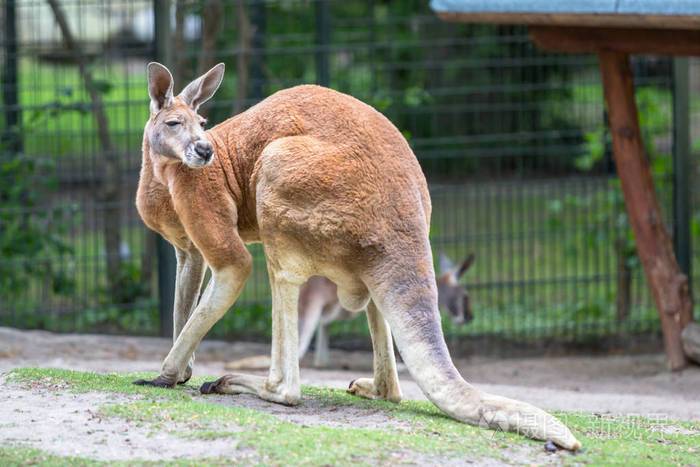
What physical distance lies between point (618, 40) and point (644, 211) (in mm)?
1212

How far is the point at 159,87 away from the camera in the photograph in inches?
177

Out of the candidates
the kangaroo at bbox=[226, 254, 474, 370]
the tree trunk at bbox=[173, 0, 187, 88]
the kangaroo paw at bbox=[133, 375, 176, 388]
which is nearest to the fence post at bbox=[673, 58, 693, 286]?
the kangaroo at bbox=[226, 254, 474, 370]

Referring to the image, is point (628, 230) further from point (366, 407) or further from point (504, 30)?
point (366, 407)

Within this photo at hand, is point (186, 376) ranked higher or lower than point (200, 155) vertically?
lower

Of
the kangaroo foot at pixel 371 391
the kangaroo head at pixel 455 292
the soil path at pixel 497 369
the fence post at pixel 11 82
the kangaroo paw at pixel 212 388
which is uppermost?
the fence post at pixel 11 82

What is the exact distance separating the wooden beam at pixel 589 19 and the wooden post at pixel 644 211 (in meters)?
0.82

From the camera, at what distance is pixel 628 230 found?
887 cm

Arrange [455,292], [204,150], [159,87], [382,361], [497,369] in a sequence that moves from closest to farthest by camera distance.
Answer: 1. [204,150]
2. [159,87]
3. [382,361]
4. [497,369]
5. [455,292]

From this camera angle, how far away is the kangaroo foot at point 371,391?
475cm

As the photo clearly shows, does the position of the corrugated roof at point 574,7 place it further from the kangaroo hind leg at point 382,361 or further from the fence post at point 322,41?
Result: the kangaroo hind leg at point 382,361

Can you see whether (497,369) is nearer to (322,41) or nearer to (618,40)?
(618,40)

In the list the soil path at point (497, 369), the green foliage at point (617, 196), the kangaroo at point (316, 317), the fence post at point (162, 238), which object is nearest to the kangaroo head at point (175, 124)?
the soil path at point (497, 369)

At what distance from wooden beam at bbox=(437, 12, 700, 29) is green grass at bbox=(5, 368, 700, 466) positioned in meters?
2.50

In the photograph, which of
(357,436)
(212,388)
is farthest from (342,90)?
(357,436)
